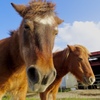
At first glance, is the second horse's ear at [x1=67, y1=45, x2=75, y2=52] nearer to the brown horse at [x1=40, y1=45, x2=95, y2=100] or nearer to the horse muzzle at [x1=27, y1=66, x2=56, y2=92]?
the brown horse at [x1=40, y1=45, x2=95, y2=100]

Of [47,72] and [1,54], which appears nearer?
[47,72]

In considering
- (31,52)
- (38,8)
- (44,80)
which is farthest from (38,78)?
(38,8)

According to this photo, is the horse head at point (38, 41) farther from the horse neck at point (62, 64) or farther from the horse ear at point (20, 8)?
the horse neck at point (62, 64)

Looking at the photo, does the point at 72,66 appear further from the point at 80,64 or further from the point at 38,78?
the point at 38,78

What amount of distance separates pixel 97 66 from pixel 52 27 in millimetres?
22608

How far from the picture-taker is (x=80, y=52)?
28.8 feet

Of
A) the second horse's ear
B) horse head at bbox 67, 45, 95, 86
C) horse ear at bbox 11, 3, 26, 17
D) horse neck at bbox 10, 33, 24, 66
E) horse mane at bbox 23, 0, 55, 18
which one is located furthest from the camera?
the second horse's ear

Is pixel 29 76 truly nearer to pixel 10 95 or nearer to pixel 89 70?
pixel 10 95

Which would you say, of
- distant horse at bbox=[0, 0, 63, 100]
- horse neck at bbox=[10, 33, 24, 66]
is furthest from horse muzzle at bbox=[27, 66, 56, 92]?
horse neck at bbox=[10, 33, 24, 66]

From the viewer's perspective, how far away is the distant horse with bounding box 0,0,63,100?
10.8 ft

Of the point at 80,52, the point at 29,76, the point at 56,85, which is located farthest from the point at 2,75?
the point at 80,52

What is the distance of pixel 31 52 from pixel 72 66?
524cm

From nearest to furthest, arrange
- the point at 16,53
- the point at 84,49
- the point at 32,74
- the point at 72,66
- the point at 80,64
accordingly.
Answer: the point at 32,74, the point at 16,53, the point at 80,64, the point at 72,66, the point at 84,49

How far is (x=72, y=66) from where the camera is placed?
8719 mm
